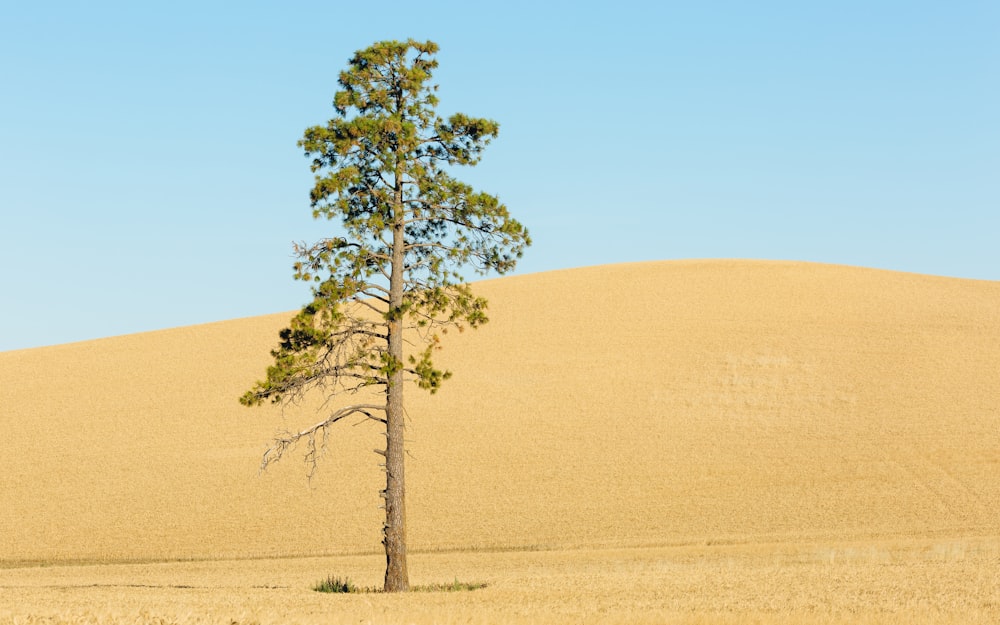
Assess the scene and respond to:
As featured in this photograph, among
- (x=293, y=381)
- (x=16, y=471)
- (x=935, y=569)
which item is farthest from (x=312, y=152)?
(x=16, y=471)

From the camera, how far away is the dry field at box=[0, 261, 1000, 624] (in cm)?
1727

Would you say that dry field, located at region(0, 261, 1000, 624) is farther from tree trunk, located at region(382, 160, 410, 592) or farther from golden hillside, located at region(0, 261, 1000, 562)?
tree trunk, located at region(382, 160, 410, 592)

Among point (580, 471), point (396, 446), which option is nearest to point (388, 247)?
point (396, 446)

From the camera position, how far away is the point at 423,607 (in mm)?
14844

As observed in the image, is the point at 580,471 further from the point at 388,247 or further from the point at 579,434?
the point at 388,247

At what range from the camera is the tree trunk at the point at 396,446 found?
19.2 metres

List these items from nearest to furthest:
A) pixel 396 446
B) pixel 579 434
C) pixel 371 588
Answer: pixel 396 446 < pixel 371 588 < pixel 579 434

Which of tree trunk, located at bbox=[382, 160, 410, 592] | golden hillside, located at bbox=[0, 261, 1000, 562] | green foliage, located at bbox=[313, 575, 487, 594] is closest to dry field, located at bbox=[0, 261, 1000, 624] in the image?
golden hillside, located at bbox=[0, 261, 1000, 562]

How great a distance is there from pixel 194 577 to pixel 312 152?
411 inches

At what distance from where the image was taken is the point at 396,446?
19766mm

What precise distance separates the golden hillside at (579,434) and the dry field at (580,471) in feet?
0.48

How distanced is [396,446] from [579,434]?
23.9 metres

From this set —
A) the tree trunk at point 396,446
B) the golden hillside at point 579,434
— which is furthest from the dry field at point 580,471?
the tree trunk at point 396,446

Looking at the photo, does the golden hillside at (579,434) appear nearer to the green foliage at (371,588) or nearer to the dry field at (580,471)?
the dry field at (580,471)
